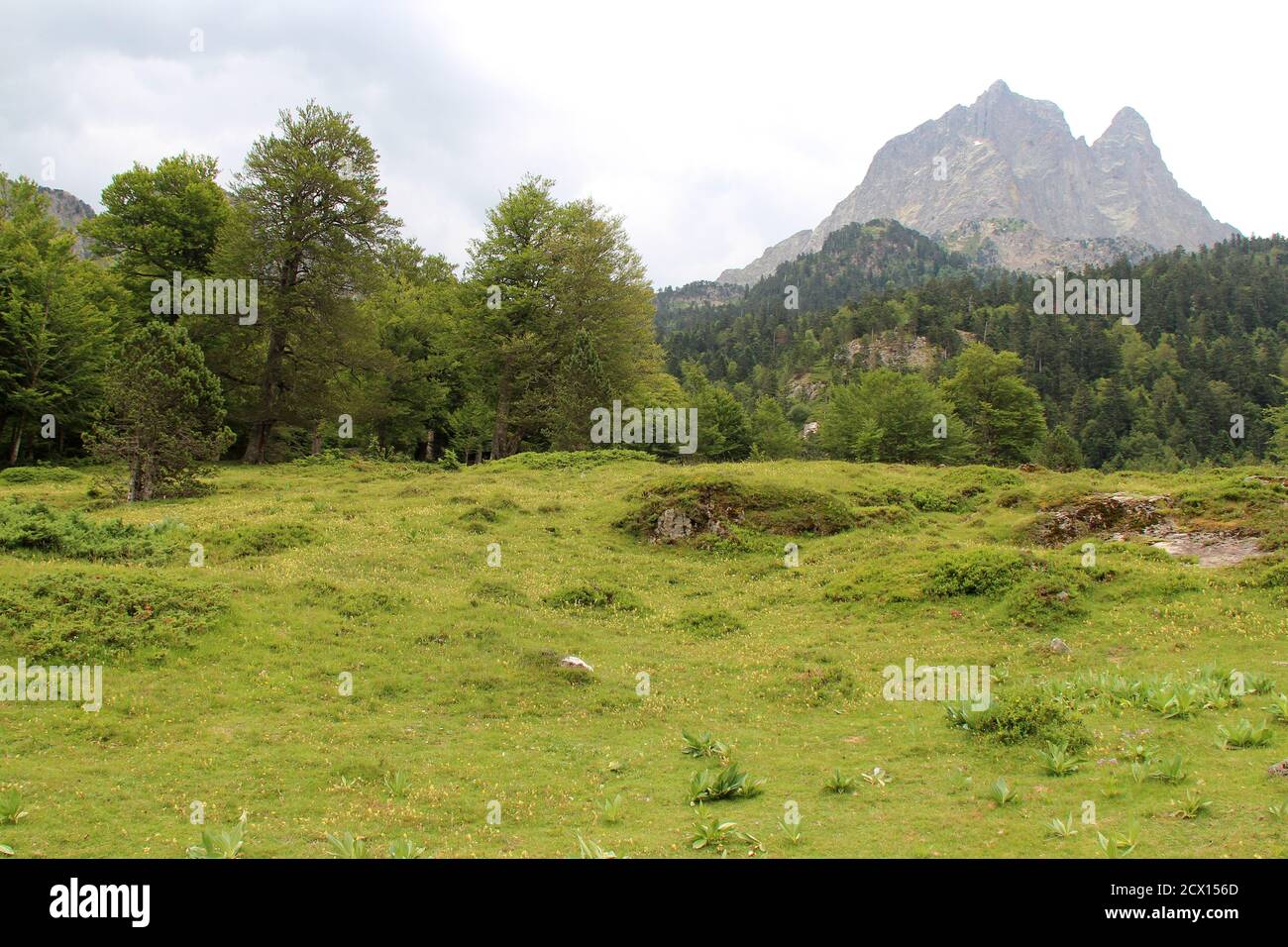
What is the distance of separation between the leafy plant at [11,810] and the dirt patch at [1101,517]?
30.0m

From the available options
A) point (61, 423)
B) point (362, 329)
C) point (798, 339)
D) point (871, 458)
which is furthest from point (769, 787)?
point (798, 339)

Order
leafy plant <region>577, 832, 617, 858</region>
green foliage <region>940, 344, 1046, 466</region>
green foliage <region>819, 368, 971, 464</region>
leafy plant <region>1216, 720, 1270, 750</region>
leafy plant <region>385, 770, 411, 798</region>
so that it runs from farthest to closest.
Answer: green foliage <region>940, 344, 1046, 466</region> → green foliage <region>819, 368, 971, 464</region> → leafy plant <region>385, 770, 411, 798</region> → leafy plant <region>1216, 720, 1270, 750</region> → leafy plant <region>577, 832, 617, 858</region>

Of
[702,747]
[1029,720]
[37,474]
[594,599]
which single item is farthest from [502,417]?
[1029,720]

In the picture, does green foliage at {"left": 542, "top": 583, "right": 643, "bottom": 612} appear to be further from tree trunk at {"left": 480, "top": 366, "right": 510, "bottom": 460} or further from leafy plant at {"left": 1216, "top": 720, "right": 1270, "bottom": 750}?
tree trunk at {"left": 480, "top": 366, "right": 510, "bottom": 460}

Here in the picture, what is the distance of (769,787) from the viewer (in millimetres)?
12055

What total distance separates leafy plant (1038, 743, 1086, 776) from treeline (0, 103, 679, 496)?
35134 millimetres

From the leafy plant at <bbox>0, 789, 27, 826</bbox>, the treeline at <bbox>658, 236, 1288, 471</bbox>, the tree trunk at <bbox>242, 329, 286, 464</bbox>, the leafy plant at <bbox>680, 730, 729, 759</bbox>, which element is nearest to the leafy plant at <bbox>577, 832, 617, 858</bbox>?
the leafy plant at <bbox>680, 730, 729, 759</bbox>

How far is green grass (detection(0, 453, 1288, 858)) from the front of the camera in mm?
10352

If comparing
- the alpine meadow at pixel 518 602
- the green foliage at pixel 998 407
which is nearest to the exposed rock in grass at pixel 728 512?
the alpine meadow at pixel 518 602

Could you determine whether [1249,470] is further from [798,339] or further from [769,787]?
[798,339]

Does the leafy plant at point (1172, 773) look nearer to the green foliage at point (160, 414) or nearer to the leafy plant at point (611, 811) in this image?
the leafy plant at point (611, 811)

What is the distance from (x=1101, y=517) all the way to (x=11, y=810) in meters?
32.7
